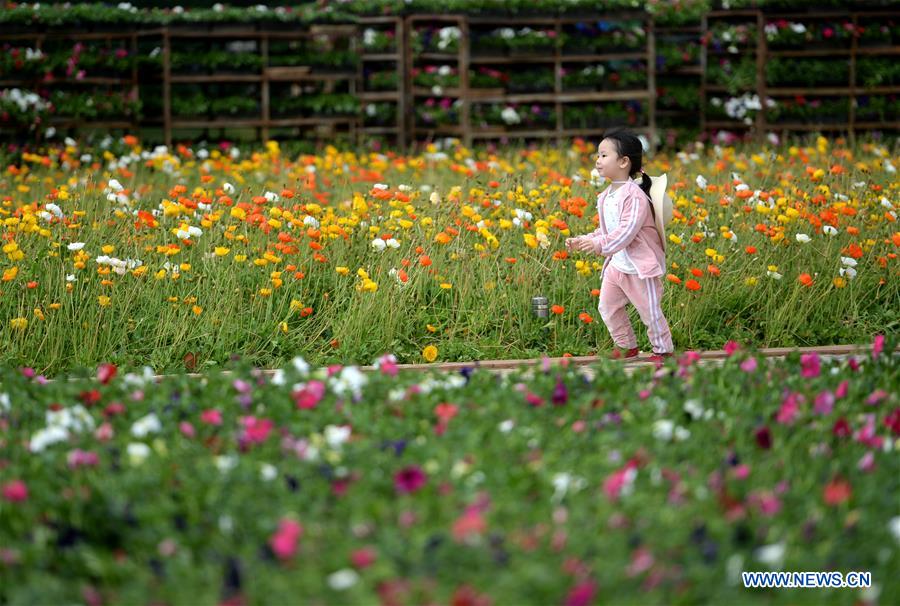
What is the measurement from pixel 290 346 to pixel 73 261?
126 centimetres

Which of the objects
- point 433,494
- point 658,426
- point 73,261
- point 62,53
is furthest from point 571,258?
point 62,53

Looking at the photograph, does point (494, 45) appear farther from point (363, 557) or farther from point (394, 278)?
point (363, 557)

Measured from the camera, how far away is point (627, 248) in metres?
5.11

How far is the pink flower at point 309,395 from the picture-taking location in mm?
3387

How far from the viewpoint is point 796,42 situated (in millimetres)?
12531

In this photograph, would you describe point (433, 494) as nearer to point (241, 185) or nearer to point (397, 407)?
point (397, 407)

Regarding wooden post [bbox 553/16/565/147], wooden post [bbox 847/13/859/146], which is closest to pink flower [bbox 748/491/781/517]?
wooden post [bbox 553/16/565/147]

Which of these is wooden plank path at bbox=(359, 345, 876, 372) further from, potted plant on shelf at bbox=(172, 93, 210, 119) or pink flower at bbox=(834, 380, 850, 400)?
potted plant on shelf at bbox=(172, 93, 210, 119)

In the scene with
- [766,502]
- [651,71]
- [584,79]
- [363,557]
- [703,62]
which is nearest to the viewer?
[363,557]

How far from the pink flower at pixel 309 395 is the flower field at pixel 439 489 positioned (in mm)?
11

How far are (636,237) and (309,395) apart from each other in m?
2.14

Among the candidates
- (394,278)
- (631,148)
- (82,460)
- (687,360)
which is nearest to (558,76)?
(394,278)

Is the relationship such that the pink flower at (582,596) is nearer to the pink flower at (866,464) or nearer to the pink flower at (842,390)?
the pink flower at (866,464)

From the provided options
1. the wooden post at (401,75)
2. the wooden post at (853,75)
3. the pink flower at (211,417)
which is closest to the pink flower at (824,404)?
the pink flower at (211,417)
